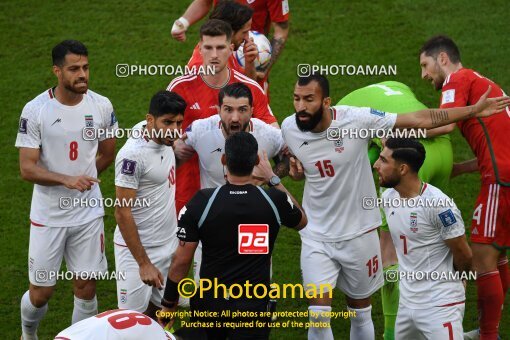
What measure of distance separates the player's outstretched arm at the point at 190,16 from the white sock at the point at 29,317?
299cm

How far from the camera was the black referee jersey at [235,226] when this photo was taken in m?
6.28

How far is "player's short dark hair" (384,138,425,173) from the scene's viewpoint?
698cm

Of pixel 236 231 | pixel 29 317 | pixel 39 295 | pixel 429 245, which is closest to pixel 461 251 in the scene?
pixel 429 245

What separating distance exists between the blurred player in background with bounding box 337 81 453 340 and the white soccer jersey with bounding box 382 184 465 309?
720mm

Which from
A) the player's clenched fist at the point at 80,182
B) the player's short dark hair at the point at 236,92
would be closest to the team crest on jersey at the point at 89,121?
the player's clenched fist at the point at 80,182

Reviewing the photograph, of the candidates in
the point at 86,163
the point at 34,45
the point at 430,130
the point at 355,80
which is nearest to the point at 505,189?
the point at 430,130

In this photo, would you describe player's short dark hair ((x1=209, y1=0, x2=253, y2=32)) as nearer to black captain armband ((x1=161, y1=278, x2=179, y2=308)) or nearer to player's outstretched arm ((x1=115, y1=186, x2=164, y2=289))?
player's outstretched arm ((x1=115, y1=186, x2=164, y2=289))

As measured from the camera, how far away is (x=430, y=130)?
767cm

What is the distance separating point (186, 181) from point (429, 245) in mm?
2127

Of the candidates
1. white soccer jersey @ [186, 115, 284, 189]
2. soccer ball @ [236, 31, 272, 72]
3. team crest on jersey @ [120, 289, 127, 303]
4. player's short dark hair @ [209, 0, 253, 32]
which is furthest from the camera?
soccer ball @ [236, 31, 272, 72]

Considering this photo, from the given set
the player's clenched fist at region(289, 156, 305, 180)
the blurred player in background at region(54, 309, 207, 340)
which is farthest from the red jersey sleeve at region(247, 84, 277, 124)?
the blurred player in background at region(54, 309, 207, 340)

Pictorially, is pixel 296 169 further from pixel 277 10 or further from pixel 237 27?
pixel 277 10

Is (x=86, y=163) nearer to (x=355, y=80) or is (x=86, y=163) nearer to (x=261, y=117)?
(x=261, y=117)

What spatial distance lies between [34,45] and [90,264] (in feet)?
19.5
